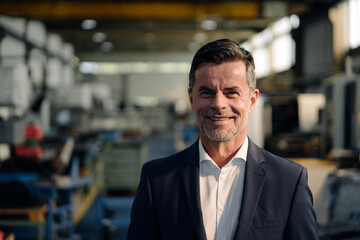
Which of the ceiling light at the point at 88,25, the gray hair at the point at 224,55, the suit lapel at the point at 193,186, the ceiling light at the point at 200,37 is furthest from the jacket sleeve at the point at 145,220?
the ceiling light at the point at 200,37

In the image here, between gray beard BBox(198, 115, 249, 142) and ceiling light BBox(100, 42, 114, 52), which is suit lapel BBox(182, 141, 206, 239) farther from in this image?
ceiling light BBox(100, 42, 114, 52)

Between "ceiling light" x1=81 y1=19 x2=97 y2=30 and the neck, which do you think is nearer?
the neck

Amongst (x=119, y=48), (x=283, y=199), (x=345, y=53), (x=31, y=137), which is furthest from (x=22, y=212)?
(x=119, y=48)

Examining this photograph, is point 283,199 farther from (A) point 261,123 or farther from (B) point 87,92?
(B) point 87,92

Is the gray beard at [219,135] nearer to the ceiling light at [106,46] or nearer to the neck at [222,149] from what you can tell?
the neck at [222,149]

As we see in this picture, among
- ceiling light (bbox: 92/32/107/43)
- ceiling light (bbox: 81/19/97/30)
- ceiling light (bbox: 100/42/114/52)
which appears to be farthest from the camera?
ceiling light (bbox: 100/42/114/52)

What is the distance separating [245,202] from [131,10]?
981 centimetres

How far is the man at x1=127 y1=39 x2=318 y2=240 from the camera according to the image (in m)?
0.96

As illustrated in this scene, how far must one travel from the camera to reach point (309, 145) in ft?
12.0

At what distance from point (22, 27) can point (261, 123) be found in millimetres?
10334

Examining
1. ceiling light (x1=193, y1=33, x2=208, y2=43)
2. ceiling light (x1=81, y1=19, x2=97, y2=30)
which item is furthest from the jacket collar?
ceiling light (x1=193, y1=33, x2=208, y2=43)

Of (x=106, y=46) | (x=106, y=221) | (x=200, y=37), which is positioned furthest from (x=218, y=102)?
(x=106, y=46)

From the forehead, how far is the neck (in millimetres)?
173

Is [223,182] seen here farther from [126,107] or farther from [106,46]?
[106,46]
